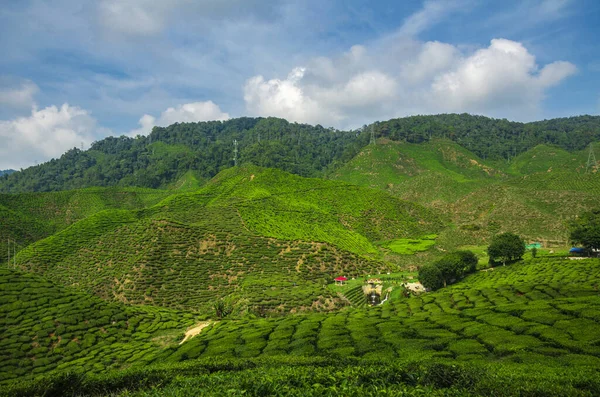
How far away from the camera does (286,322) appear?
2853cm

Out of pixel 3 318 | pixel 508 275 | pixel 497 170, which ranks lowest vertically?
pixel 508 275

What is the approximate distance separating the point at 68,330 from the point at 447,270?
4918cm

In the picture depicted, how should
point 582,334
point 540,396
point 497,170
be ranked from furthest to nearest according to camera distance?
point 497,170 → point 582,334 → point 540,396

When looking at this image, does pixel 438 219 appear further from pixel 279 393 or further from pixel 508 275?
pixel 279 393

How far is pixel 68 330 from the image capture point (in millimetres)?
29562

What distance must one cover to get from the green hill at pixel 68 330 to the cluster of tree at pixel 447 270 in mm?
34386

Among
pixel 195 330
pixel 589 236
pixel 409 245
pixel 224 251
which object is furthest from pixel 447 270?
pixel 195 330

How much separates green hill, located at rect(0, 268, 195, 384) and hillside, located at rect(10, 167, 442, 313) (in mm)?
12169

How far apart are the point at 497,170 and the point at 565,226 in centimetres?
9863

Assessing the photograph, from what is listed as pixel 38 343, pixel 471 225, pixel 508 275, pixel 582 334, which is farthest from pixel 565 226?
pixel 38 343

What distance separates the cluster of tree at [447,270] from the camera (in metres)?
51.2

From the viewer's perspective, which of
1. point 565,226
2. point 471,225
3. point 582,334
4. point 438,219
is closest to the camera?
point 582,334

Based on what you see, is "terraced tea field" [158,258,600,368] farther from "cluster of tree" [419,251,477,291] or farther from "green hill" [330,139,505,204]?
"green hill" [330,139,505,204]

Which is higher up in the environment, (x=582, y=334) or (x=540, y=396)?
(x=540, y=396)
